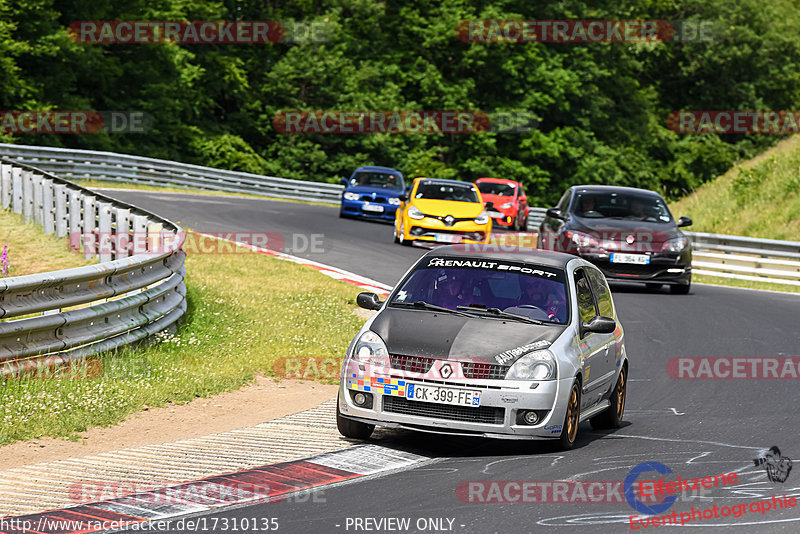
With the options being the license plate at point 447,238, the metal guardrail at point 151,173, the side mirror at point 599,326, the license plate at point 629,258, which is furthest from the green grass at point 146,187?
the side mirror at point 599,326

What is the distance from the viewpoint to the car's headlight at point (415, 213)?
952 inches

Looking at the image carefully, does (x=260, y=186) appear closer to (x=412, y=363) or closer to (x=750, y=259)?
(x=750, y=259)

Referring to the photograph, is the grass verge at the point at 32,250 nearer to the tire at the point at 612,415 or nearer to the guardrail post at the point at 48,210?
the guardrail post at the point at 48,210

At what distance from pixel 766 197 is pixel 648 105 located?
1204 inches

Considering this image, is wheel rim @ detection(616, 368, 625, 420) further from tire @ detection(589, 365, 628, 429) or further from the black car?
the black car

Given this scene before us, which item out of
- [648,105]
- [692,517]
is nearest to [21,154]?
[692,517]

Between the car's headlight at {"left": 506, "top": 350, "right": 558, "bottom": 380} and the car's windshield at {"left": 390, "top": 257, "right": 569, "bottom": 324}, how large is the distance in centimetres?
74

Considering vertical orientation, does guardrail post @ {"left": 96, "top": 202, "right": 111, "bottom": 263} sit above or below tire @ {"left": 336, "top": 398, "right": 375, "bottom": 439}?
above

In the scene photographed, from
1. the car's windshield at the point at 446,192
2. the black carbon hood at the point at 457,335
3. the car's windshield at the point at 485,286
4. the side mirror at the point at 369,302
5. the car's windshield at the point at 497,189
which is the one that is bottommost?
the car's windshield at the point at 497,189

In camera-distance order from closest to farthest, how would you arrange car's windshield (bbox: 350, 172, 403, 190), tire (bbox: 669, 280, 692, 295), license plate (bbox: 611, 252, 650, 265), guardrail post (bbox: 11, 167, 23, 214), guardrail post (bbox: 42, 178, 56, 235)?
license plate (bbox: 611, 252, 650, 265) < guardrail post (bbox: 42, 178, 56, 235) < tire (bbox: 669, 280, 692, 295) < guardrail post (bbox: 11, 167, 23, 214) < car's windshield (bbox: 350, 172, 403, 190)

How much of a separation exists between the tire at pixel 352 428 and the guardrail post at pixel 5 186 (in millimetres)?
15286

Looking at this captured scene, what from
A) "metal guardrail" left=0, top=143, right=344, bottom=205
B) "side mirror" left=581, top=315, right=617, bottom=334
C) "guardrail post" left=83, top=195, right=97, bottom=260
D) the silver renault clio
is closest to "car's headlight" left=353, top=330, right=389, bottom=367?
the silver renault clio

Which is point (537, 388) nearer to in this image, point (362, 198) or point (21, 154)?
point (362, 198)

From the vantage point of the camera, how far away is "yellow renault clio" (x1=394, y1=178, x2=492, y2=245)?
2392cm
